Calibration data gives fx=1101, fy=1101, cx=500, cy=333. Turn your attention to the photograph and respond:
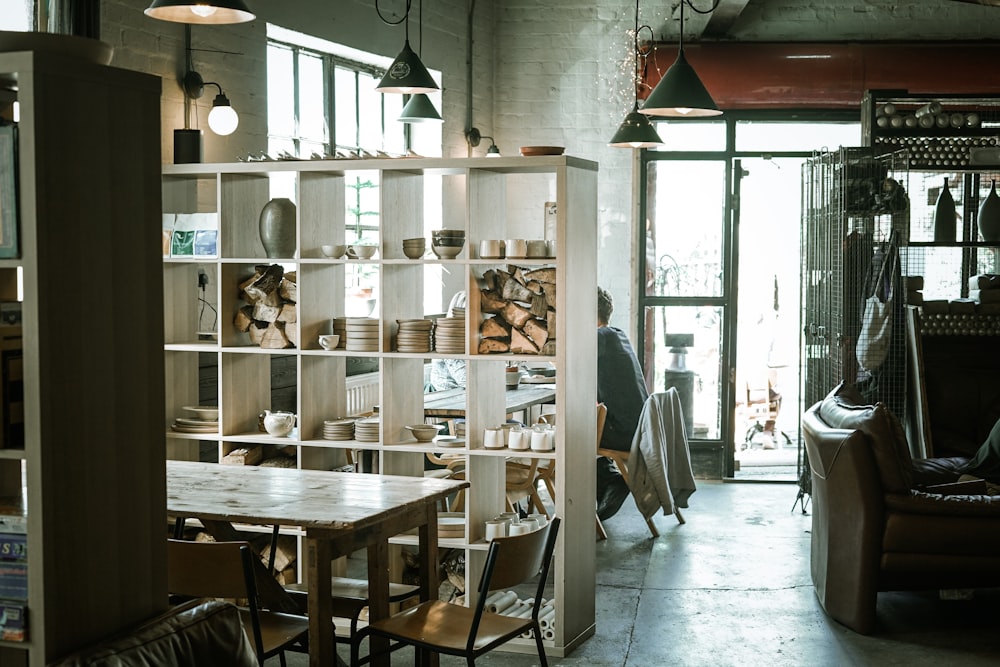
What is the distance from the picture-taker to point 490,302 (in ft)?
15.9

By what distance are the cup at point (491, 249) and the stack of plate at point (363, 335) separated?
0.62m

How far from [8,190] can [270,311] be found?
9.44ft

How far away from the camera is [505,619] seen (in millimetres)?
3686

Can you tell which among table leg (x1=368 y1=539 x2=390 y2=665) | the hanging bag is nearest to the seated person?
the hanging bag

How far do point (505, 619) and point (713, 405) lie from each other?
558 centimetres

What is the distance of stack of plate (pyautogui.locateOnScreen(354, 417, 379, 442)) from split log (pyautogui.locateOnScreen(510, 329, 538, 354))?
0.76 metres

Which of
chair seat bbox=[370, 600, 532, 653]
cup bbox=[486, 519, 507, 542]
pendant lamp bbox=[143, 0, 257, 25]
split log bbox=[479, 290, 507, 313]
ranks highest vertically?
pendant lamp bbox=[143, 0, 257, 25]

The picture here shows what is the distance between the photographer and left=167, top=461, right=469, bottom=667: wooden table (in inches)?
134

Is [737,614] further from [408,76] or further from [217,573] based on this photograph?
[408,76]

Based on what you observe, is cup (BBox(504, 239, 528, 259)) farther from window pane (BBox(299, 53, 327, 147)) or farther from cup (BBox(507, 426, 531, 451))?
window pane (BBox(299, 53, 327, 147))

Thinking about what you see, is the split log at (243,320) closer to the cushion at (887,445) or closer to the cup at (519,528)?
the cup at (519,528)

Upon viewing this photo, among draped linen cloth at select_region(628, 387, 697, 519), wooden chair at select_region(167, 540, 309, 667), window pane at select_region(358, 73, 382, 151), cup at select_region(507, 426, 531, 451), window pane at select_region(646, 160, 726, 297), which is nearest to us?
wooden chair at select_region(167, 540, 309, 667)

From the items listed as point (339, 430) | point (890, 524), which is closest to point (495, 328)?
point (339, 430)

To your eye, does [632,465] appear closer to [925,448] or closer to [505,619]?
[925,448]
